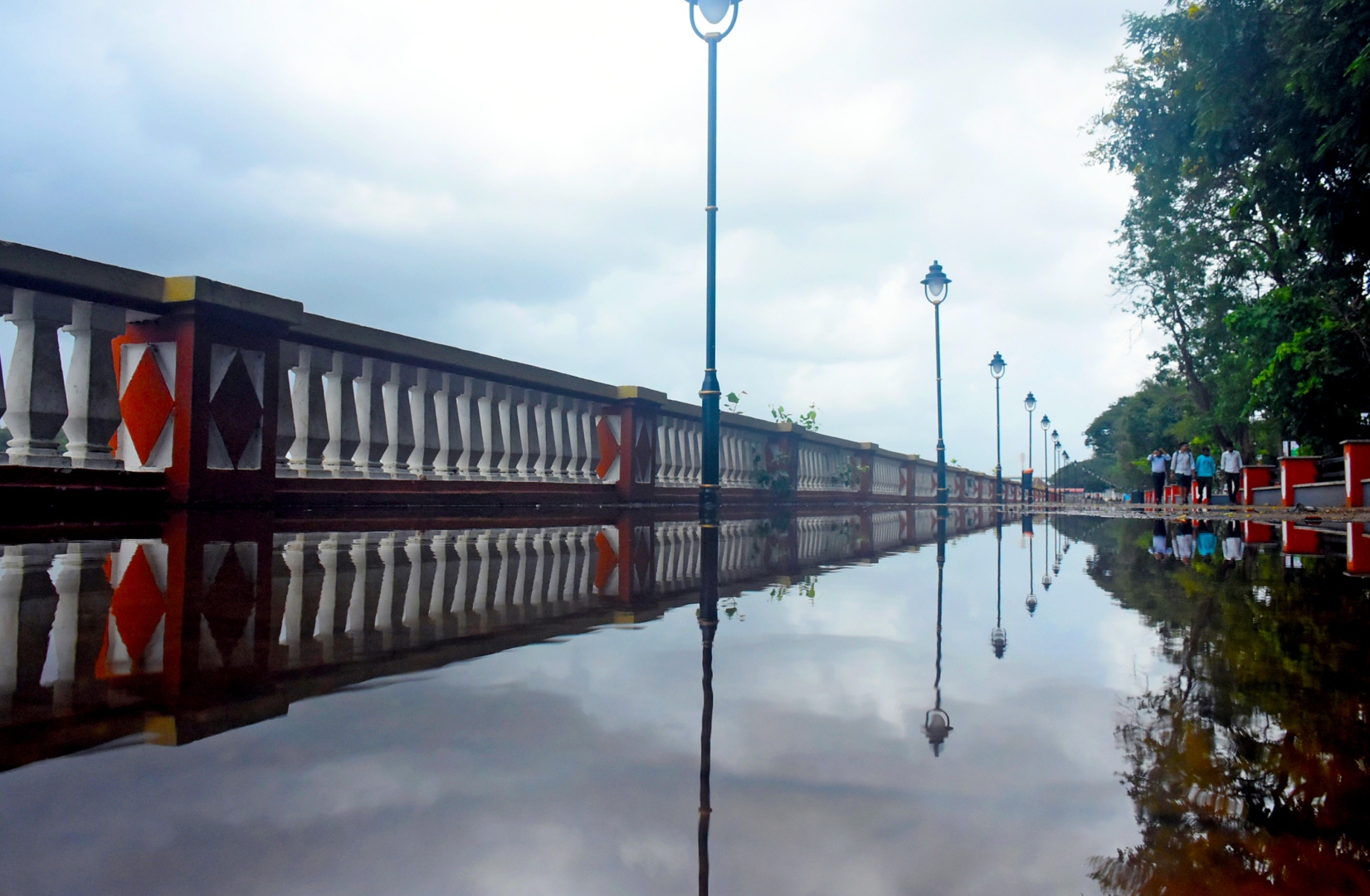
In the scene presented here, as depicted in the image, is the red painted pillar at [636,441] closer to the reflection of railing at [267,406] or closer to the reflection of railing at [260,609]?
the reflection of railing at [267,406]

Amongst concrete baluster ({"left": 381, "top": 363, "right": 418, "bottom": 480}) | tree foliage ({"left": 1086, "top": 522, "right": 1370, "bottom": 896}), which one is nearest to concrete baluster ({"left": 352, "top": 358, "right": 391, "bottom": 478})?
concrete baluster ({"left": 381, "top": 363, "right": 418, "bottom": 480})

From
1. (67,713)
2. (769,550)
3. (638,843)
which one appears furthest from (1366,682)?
(769,550)

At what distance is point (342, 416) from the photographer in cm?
902

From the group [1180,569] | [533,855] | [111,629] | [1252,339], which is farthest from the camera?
[1252,339]

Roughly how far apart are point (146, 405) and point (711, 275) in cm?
532

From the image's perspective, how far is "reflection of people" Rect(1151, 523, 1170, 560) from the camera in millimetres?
6422

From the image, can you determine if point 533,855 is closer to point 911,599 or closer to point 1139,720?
point 1139,720

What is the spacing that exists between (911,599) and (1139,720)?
2058 millimetres

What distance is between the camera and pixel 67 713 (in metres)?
1.66

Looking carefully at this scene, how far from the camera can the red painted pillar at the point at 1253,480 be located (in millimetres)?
25812

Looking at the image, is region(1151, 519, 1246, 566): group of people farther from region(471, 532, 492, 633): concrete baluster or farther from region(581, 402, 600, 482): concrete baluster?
Answer: region(581, 402, 600, 482): concrete baluster

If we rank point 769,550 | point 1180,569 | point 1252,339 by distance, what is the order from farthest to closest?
point 1252,339 → point 769,550 → point 1180,569

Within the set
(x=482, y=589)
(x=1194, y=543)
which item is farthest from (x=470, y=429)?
(x=1194, y=543)

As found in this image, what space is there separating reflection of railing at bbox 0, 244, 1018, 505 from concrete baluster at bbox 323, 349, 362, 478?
0.06 ft
